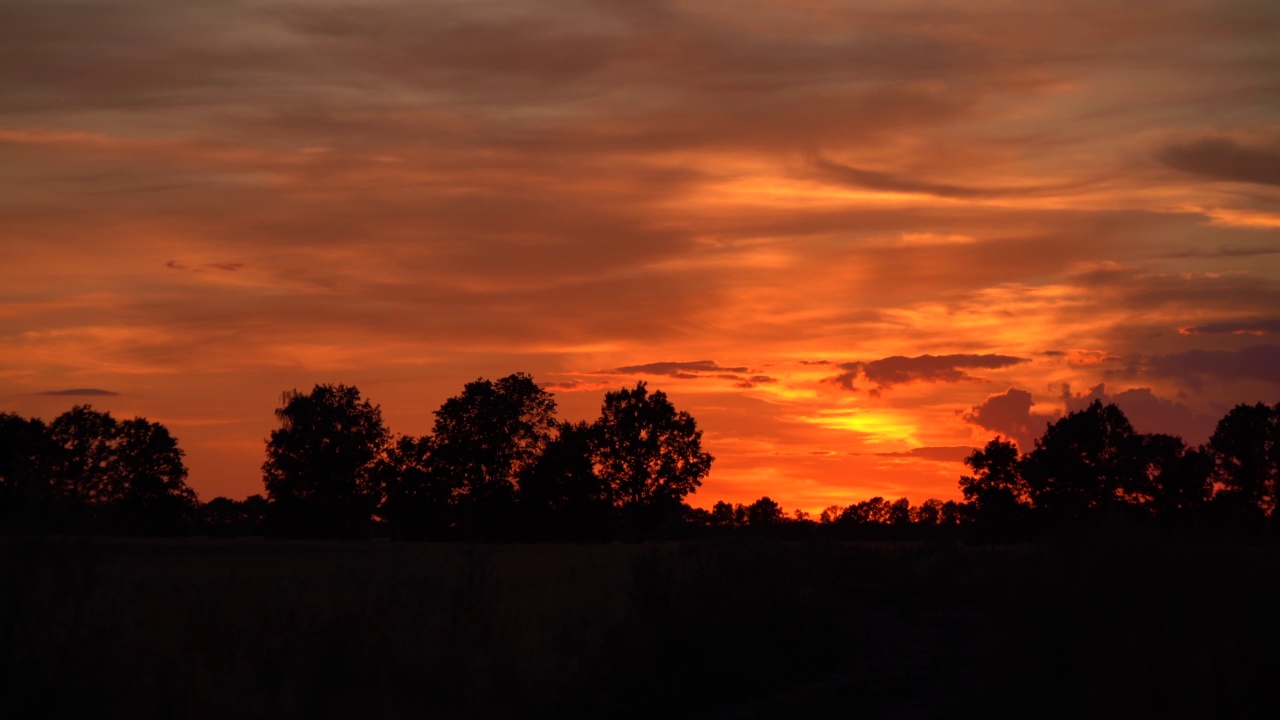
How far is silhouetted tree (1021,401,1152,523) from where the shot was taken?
257 feet

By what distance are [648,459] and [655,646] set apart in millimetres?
65555

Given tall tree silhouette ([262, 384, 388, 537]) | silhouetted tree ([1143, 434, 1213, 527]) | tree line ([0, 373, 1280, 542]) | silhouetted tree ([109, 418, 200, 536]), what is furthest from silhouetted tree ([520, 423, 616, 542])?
silhouetted tree ([1143, 434, 1213, 527])

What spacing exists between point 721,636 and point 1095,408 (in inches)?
2870

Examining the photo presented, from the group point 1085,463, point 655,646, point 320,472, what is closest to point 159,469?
point 320,472

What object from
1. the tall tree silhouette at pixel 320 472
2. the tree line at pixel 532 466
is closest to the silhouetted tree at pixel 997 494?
the tree line at pixel 532 466

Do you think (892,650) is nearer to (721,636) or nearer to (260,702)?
(721,636)

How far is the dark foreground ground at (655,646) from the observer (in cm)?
1052

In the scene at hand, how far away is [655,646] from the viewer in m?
16.1

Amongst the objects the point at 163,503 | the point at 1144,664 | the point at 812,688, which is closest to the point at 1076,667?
the point at 1144,664

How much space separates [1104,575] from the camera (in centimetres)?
1675

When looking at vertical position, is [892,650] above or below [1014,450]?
below

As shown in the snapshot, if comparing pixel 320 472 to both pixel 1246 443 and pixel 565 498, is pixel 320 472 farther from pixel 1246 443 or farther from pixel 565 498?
pixel 1246 443

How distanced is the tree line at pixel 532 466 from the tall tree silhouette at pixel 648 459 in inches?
3.9

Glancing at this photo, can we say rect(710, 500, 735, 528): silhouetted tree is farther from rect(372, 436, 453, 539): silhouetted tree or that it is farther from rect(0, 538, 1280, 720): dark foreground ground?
rect(0, 538, 1280, 720): dark foreground ground
